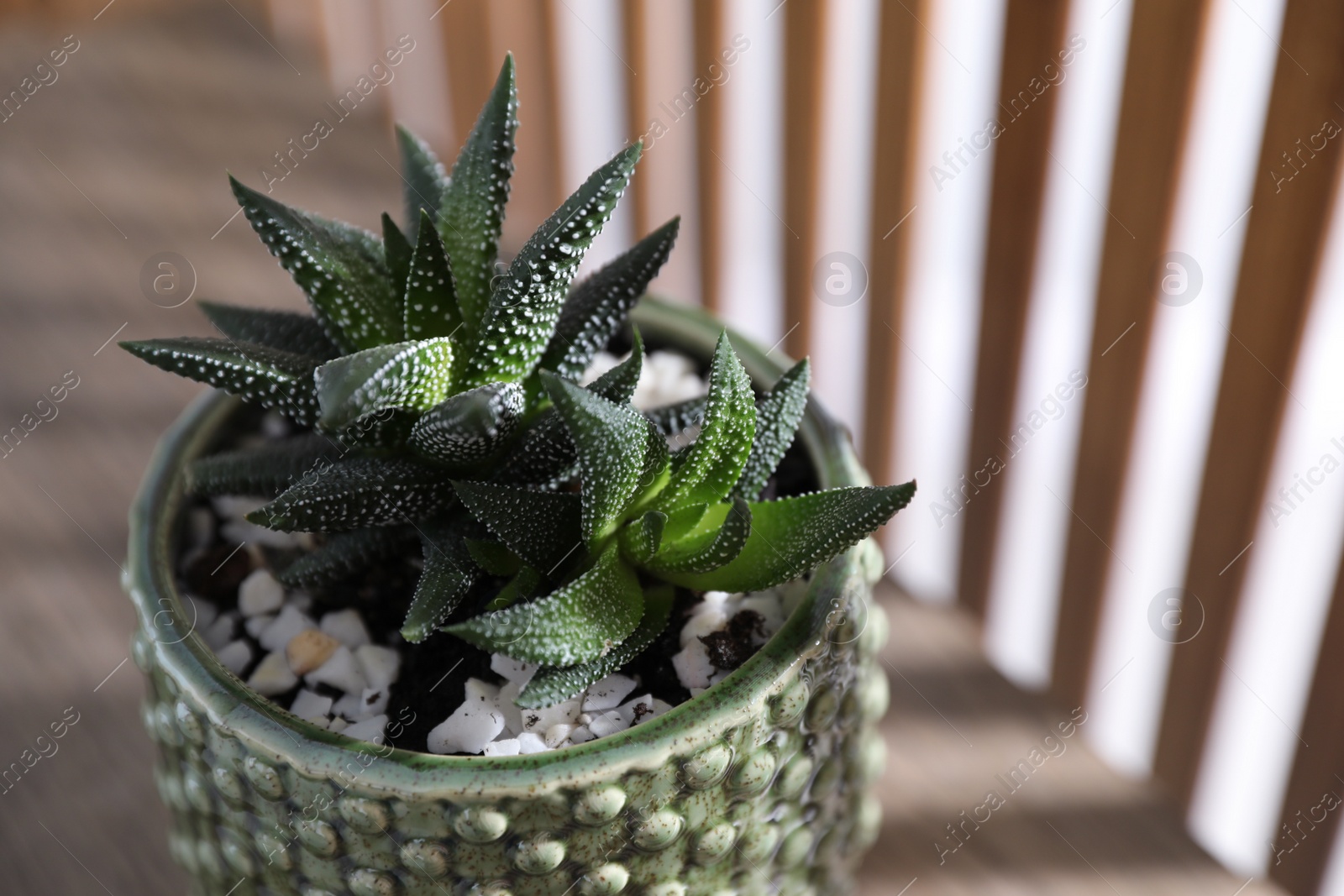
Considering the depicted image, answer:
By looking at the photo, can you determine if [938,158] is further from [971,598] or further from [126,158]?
[126,158]

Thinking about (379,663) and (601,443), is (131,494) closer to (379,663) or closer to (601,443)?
(379,663)

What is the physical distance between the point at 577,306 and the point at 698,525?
10 cm

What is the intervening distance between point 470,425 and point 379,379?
0.11 ft

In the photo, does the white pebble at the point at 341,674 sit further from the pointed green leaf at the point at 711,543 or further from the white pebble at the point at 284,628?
the pointed green leaf at the point at 711,543

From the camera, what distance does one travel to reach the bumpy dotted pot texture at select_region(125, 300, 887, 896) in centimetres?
37

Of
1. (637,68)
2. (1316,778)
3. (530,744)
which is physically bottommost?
(1316,778)

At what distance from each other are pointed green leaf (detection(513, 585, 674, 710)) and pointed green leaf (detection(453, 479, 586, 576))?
32mm

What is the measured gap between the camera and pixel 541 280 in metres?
0.40

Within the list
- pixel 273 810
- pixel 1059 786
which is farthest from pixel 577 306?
pixel 1059 786

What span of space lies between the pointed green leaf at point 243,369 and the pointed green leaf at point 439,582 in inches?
2.4

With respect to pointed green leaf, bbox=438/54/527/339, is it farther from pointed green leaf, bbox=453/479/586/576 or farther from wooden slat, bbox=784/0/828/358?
wooden slat, bbox=784/0/828/358

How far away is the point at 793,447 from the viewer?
50cm

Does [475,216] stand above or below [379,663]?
above

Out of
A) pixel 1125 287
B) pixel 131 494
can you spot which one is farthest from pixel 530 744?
pixel 131 494
